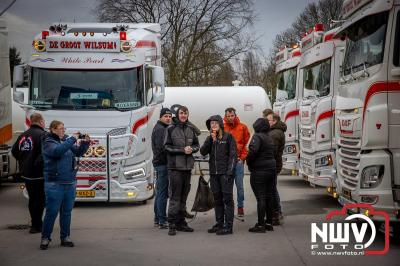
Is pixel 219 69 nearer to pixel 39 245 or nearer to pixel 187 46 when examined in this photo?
pixel 187 46

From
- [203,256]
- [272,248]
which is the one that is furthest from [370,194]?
[203,256]

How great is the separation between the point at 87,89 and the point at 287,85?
7.03 metres

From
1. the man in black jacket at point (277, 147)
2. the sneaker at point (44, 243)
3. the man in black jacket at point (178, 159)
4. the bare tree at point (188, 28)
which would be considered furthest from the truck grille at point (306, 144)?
the bare tree at point (188, 28)

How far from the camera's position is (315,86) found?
1355cm

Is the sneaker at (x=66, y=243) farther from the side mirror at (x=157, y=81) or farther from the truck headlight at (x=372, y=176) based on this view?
the side mirror at (x=157, y=81)

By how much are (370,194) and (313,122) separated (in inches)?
195

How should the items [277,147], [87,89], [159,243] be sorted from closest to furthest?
[159,243]
[277,147]
[87,89]

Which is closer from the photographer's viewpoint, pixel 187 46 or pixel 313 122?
pixel 313 122

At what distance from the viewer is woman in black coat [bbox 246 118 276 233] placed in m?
9.52

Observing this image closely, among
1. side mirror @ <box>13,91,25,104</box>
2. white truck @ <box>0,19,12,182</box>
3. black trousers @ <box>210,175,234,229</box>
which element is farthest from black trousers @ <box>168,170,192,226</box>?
white truck @ <box>0,19,12,182</box>

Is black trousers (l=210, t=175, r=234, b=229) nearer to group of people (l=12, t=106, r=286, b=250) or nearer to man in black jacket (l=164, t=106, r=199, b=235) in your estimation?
group of people (l=12, t=106, r=286, b=250)

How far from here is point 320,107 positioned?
40.5 ft

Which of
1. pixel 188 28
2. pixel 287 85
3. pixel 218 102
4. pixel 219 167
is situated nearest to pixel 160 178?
pixel 219 167

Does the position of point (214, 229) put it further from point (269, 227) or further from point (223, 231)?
point (269, 227)
